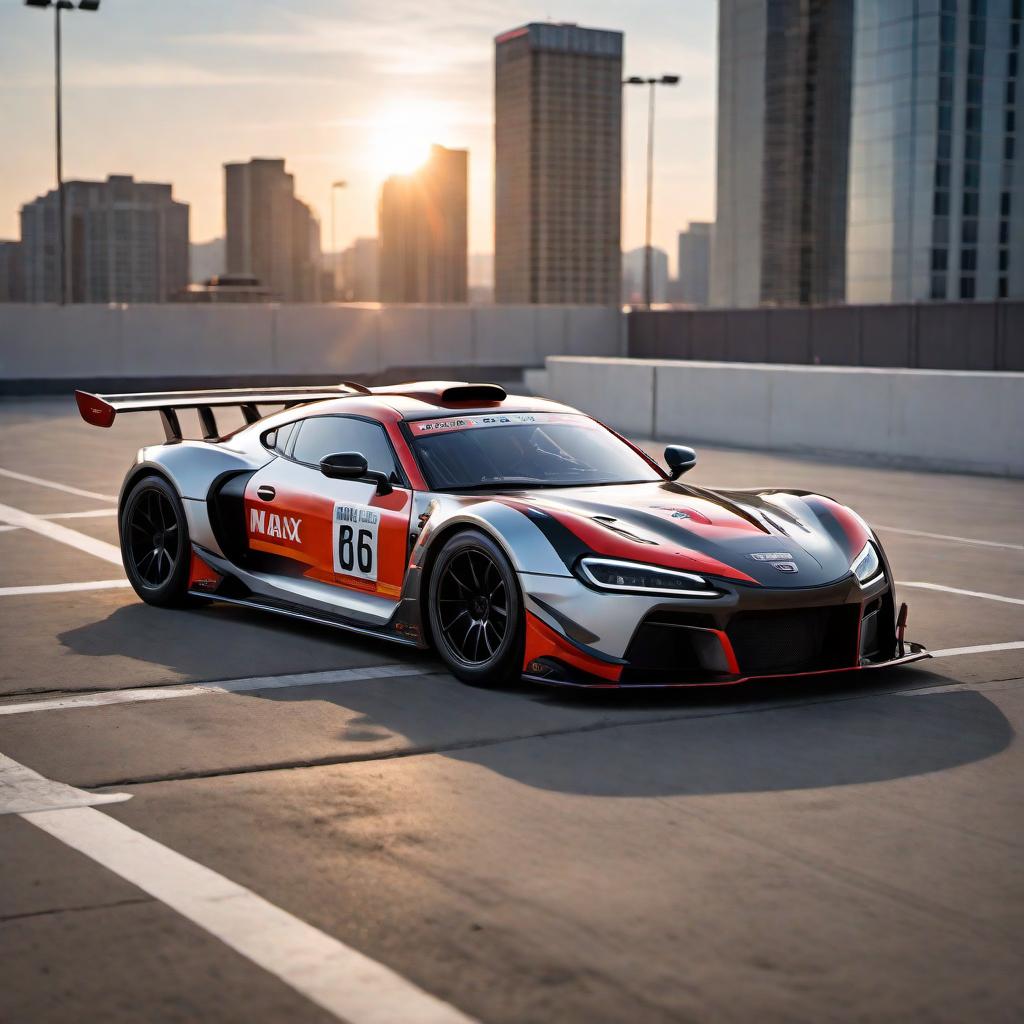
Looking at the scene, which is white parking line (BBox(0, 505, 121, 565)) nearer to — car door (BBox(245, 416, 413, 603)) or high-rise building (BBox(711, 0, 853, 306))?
car door (BBox(245, 416, 413, 603))

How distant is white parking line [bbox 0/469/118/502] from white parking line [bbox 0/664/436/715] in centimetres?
799

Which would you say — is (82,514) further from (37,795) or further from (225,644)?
(37,795)

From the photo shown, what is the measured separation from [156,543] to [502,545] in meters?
3.11

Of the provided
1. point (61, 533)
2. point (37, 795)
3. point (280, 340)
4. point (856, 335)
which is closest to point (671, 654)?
point (37, 795)

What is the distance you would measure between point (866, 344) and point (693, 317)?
6978 millimetres

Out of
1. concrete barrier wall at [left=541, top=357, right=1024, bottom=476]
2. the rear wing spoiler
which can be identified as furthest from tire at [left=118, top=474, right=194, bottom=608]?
concrete barrier wall at [left=541, top=357, right=1024, bottom=476]

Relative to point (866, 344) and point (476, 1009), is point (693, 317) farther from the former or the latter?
point (476, 1009)

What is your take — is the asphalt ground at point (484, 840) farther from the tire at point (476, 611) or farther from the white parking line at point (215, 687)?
the tire at point (476, 611)

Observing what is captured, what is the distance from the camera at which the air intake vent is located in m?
8.73

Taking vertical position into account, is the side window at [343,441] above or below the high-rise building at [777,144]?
below

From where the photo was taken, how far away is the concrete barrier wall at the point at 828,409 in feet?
63.8

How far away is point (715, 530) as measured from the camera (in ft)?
24.0

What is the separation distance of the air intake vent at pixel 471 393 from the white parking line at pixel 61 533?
3.47 metres

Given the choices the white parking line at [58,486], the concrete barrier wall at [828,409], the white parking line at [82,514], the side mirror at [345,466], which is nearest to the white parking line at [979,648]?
the side mirror at [345,466]
